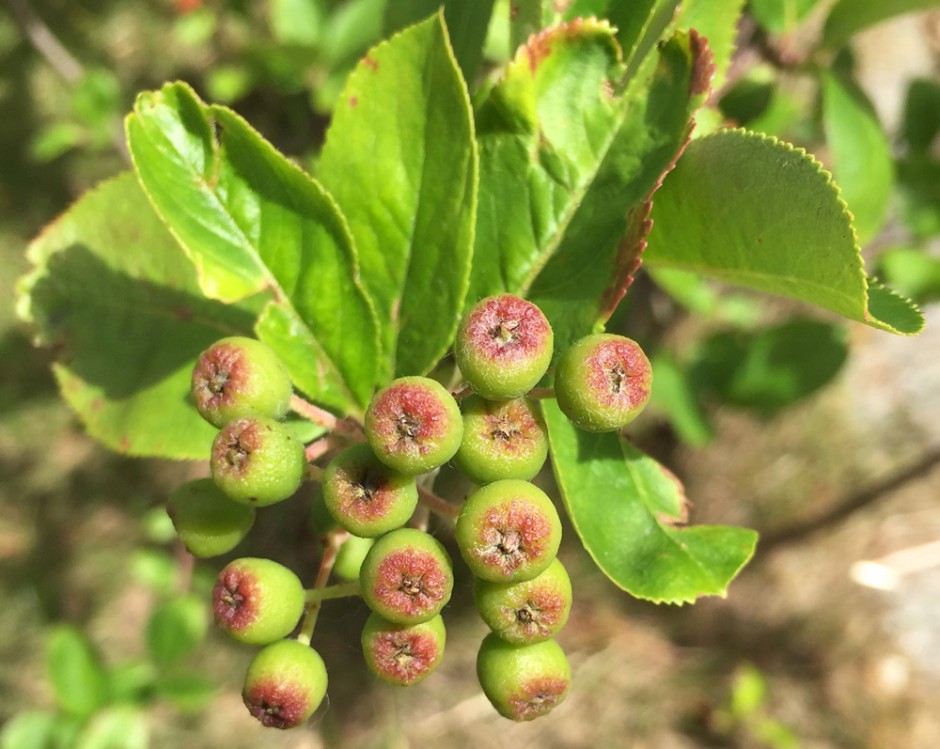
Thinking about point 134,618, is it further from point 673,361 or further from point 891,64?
point 891,64

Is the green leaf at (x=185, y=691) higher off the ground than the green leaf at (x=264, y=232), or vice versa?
the green leaf at (x=264, y=232)

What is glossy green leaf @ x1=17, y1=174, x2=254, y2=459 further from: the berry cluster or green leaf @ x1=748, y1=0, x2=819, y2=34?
green leaf @ x1=748, y1=0, x2=819, y2=34

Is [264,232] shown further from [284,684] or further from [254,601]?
[284,684]

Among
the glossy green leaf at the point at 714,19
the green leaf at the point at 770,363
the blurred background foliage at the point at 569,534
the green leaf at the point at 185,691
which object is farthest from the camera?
the blurred background foliage at the point at 569,534

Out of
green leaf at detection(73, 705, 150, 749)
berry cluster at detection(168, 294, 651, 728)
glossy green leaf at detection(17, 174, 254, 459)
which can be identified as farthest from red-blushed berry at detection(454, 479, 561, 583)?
green leaf at detection(73, 705, 150, 749)

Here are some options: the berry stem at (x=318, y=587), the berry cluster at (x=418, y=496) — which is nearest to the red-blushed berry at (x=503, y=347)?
the berry cluster at (x=418, y=496)

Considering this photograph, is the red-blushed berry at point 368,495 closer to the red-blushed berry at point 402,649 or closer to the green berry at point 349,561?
the red-blushed berry at point 402,649
